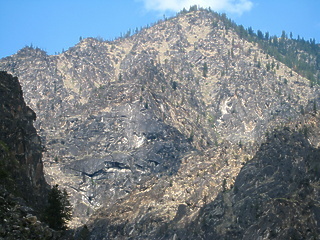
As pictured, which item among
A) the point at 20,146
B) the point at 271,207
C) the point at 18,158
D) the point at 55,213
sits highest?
the point at 20,146

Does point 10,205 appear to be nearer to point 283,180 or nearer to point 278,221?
point 278,221

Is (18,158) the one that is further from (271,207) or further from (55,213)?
(271,207)

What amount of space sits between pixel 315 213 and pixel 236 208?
36.9 metres

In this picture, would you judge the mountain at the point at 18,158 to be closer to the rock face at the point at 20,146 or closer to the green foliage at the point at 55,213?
the rock face at the point at 20,146

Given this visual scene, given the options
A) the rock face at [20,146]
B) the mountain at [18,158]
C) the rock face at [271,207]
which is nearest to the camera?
the mountain at [18,158]

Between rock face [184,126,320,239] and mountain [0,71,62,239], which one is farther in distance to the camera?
rock face [184,126,320,239]

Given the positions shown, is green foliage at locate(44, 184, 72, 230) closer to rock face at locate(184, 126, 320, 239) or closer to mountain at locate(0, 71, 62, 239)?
mountain at locate(0, 71, 62, 239)

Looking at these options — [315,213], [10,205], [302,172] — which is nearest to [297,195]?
[315,213]

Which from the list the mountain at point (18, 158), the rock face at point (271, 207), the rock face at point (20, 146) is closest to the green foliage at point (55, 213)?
the mountain at point (18, 158)

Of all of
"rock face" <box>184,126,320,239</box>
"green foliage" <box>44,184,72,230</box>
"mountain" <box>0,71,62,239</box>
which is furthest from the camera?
"rock face" <box>184,126,320,239</box>

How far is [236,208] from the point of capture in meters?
185

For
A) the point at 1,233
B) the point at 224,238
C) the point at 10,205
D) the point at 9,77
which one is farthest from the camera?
the point at 224,238

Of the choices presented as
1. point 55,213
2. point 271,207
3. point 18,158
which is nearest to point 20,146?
point 18,158

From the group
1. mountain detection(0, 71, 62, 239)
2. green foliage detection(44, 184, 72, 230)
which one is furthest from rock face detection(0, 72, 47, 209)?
green foliage detection(44, 184, 72, 230)
